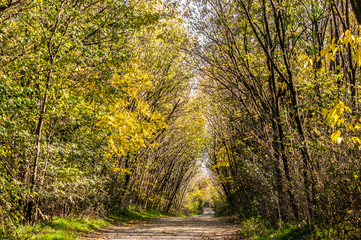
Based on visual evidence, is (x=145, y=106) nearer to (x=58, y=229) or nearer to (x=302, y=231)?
(x=58, y=229)

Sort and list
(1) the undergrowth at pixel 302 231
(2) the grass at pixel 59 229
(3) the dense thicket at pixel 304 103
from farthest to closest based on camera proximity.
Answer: (2) the grass at pixel 59 229, (1) the undergrowth at pixel 302 231, (3) the dense thicket at pixel 304 103

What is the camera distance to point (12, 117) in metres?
6.12

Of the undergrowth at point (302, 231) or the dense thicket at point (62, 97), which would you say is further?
the dense thicket at point (62, 97)

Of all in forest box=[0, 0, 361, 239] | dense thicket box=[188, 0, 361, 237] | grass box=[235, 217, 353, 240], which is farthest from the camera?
forest box=[0, 0, 361, 239]

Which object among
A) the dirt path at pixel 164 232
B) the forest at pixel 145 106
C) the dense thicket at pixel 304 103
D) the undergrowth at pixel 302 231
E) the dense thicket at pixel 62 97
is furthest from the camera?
the dirt path at pixel 164 232

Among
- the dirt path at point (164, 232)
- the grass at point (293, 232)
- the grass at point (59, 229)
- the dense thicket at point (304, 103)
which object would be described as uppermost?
the dense thicket at point (304, 103)

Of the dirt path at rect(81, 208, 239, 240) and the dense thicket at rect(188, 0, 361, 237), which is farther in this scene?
the dirt path at rect(81, 208, 239, 240)

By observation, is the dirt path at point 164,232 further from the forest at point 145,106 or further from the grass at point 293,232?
the forest at point 145,106

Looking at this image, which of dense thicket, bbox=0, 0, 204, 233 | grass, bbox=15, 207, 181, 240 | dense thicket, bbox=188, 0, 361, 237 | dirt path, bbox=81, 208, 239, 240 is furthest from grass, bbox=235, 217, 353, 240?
grass, bbox=15, 207, 181, 240

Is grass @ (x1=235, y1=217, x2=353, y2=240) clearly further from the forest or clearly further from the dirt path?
the dirt path

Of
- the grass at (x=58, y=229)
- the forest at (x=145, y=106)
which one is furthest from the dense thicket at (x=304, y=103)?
the grass at (x=58, y=229)

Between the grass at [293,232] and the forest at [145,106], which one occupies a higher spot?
the forest at [145,106]

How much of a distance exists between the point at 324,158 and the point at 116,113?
5937 mm

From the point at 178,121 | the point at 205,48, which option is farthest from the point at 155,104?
the point at 205,48
